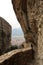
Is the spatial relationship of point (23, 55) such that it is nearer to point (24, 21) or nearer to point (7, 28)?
point (24, 21)

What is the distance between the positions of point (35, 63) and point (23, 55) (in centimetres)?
38

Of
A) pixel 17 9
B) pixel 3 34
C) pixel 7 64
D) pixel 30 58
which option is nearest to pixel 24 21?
pixel 17 9

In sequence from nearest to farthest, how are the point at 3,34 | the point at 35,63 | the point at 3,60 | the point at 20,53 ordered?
the point at 3,60
the point at 20,53
the point at 35,63
the point at 3,34

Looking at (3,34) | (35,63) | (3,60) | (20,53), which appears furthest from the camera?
(3,34)

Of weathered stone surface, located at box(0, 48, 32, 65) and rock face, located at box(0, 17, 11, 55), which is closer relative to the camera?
weathered stone surface, located at box(0, 48, 32, 65)

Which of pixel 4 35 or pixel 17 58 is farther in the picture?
pixel 4 35

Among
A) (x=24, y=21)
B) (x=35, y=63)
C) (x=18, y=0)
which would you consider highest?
(x=18, y=0)

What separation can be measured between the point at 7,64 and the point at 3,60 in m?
0.11

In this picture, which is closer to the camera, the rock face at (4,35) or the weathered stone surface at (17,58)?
the weathered stone surface at (17,58)

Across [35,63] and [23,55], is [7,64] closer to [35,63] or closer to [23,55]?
[23,55]

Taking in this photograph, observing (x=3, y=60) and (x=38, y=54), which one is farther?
(x=38, y=54)

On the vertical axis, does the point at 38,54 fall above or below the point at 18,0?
below

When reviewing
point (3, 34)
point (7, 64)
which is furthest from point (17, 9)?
point (3, 34)

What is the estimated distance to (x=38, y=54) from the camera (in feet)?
16.1
